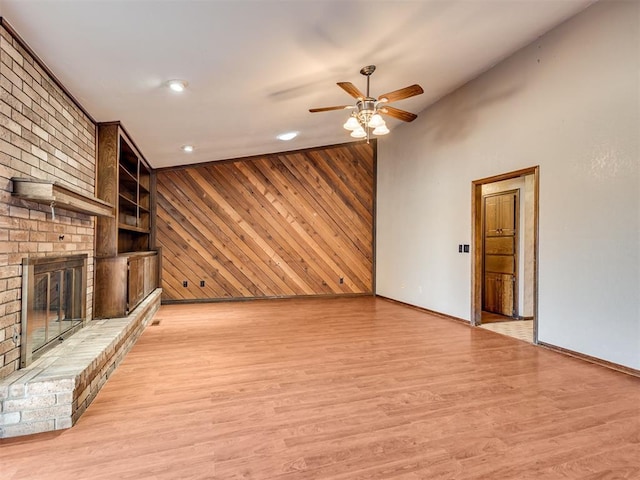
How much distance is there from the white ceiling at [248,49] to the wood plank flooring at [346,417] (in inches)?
92.8

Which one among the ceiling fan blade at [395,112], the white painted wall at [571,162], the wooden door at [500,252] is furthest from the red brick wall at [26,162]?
the wooden door at [500,252]

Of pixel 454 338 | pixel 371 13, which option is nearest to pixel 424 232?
pixel 454 338

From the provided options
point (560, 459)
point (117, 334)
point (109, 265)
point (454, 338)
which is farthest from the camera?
point (454, 338)

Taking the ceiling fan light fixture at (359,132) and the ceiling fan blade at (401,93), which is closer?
the ceiling fan blade at (401,93)

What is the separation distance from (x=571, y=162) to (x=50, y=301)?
→ 4.68 meters

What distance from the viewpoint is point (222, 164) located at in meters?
6.50

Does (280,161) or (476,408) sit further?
(280,161)

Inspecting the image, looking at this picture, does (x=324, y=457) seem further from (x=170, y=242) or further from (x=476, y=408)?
(x=170, y=242)

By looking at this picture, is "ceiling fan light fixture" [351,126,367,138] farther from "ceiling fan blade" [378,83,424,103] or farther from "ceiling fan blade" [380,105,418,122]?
"ceiling fan blade" [378,83,424,103]

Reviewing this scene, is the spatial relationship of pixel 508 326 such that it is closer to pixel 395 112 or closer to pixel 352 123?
pixel 395 112

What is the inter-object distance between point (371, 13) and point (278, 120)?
218 cm

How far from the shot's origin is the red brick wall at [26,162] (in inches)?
84.0

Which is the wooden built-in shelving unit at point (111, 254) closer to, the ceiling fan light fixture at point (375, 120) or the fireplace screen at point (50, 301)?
the fireplace screen at point (50, 301)

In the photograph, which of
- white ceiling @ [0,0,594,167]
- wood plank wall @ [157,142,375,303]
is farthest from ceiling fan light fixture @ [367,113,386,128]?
wood plank wall @ [157,142,375,303]
